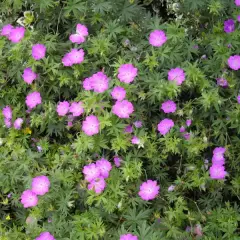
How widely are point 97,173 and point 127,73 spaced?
59 centimetres

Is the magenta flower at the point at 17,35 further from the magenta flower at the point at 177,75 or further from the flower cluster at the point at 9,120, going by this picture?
the magenta flower at the point at 177,75

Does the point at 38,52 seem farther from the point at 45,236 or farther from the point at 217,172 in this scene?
the point at 217,172

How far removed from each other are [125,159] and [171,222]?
1.45 feet

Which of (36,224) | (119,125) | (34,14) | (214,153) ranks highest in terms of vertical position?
(34,14)

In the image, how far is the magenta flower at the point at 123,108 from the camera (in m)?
2.69

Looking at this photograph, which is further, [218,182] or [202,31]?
[202,31]

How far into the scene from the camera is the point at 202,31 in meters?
3.19

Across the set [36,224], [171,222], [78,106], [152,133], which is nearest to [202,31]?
[152,133]

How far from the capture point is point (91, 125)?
2.70m

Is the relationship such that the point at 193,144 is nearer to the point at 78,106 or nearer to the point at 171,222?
the point at 171,222

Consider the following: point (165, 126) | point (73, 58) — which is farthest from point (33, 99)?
point (165, 126)

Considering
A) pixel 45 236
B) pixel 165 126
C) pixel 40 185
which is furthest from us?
pixel 165 126

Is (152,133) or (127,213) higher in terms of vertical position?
(152,133)

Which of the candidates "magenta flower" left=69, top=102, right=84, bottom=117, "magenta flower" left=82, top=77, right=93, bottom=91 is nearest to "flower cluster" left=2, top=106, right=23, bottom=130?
"magenta flower" left=69, top=102, right=84, bottom=117
